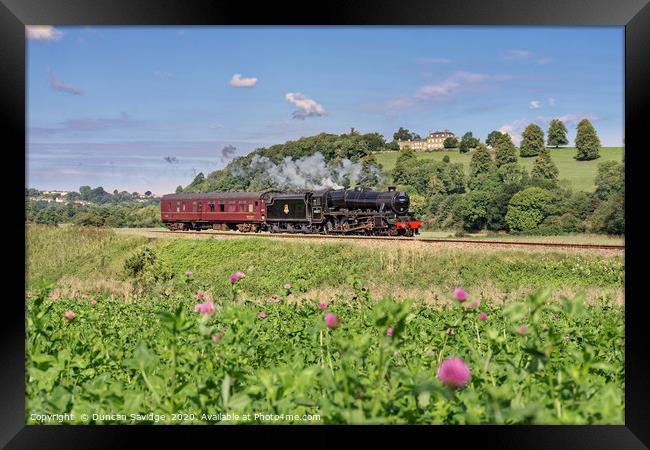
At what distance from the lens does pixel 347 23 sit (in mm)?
4199

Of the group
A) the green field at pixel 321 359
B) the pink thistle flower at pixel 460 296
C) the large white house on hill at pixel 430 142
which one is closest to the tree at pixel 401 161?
the large white house on hill at pixel 430 142

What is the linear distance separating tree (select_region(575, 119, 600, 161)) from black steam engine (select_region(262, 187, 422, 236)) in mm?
5046

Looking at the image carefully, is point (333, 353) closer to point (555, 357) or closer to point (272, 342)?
point (272, 342)

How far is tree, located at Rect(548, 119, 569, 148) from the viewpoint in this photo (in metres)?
17.2

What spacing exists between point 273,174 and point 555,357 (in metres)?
19.7

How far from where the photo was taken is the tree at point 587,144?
1764 cm

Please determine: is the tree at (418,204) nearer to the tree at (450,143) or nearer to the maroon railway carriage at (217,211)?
the tree at (450,143)

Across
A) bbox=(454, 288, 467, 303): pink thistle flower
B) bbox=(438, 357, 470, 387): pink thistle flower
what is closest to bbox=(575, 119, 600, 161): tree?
bbox=(454, 288, 467, 303): pink thistle flower

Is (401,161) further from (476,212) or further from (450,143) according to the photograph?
(476,212)

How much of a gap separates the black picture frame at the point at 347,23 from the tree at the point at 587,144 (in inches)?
543

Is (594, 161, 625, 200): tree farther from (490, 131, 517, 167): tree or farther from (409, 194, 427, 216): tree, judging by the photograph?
(409, 194, 427, 216): tree

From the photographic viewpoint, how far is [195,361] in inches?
152
